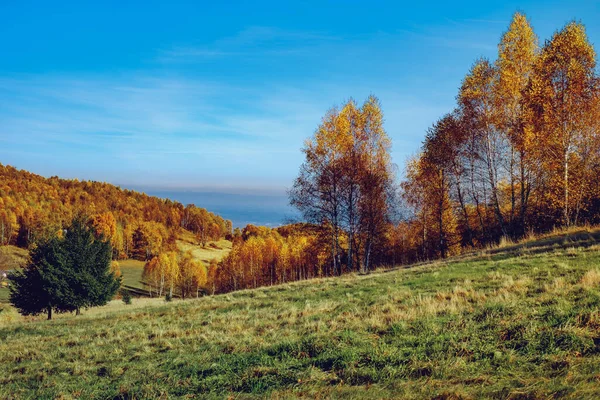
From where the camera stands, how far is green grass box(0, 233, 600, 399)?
5277 mm

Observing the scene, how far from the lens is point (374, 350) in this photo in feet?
21.9

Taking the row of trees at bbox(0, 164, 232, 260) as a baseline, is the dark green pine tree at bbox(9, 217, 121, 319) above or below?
below

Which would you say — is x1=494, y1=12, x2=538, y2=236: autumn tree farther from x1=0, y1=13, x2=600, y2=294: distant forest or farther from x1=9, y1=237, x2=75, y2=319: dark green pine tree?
x1=9, y1=237, x2=75, y2=319: dark green pine tree

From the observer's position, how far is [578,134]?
2169 cm

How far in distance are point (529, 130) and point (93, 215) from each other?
152m

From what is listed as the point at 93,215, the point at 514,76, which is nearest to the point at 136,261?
the point at 93,215

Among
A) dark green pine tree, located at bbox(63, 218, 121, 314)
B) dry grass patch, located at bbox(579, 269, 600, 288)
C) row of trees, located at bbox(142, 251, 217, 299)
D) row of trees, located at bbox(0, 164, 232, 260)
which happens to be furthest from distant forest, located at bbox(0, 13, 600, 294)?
row of trees, located at bbox(0, 164, 232, 260)

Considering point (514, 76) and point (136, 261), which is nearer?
point (514, 76)

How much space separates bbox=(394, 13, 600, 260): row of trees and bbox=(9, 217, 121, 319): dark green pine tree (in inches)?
1316

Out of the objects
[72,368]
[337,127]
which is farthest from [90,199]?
[72,368]

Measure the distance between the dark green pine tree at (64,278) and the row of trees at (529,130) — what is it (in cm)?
3342

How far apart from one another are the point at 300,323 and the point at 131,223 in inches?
6314

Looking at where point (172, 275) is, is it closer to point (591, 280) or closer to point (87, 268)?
point (87, 268)

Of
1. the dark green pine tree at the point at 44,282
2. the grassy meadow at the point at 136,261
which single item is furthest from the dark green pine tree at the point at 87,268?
the grassy meadow at the point at 136,261
